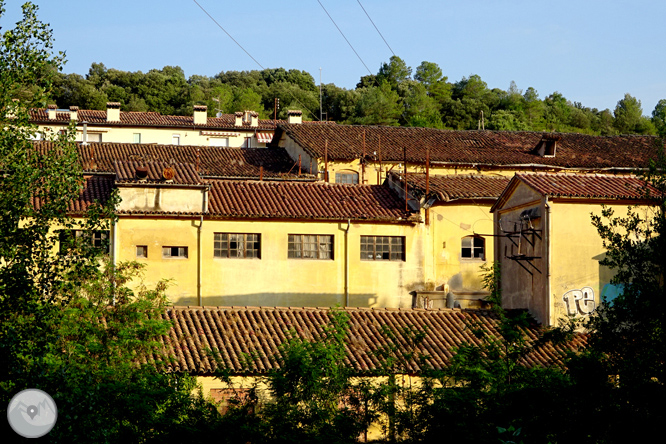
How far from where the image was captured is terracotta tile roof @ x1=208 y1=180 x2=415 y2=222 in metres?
32.0

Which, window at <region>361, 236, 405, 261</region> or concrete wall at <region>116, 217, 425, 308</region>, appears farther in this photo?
window at <region>361, 236, 405, 261</region>

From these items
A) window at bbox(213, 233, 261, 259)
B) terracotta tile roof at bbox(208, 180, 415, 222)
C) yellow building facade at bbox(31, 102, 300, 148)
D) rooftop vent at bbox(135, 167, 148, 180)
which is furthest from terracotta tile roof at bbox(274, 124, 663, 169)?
yellow building facade at bbox(31, 102, 300, 148)

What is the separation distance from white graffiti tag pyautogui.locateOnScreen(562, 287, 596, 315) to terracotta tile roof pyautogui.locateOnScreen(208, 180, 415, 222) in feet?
26.7

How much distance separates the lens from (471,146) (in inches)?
1752

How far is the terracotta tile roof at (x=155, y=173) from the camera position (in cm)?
3144

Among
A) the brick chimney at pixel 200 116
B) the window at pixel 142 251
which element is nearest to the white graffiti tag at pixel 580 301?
the window at pixel 142 251

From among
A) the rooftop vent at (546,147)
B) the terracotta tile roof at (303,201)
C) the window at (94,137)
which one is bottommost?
the terracotta tile roof at (303,201)

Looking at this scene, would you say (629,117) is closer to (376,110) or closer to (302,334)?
(376,110)

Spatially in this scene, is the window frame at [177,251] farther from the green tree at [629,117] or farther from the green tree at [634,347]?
the green tree at [629,117]

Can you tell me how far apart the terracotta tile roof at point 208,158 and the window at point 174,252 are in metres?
9.27

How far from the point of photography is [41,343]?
48.5 feet

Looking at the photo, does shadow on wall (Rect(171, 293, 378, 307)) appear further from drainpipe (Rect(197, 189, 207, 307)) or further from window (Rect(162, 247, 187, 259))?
window (Rect(162, 247, 187, 259))

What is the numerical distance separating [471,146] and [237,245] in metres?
17.0

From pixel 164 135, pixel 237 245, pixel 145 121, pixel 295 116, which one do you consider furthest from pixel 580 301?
pixel 145 121
